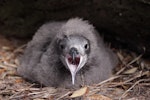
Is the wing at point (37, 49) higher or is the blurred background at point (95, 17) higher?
the blurred background at point (95, 17)

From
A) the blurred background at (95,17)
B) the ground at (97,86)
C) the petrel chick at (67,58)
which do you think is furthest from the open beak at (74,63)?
the blurred background at (95,17)

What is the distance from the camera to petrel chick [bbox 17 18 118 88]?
Result: 335 cm

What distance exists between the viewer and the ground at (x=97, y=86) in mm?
3367

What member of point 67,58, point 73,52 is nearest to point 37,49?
point 67,58

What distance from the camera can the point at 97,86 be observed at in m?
3.54

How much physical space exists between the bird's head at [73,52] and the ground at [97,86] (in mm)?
189

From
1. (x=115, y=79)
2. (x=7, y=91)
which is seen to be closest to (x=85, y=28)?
(x=115, y=79)

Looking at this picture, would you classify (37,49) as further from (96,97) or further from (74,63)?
(96,97)

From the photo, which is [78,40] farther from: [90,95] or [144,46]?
[144,46]

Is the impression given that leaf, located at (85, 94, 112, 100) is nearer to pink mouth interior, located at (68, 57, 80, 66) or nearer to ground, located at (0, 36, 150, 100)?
ground, located at (0, 36, 150, 100)

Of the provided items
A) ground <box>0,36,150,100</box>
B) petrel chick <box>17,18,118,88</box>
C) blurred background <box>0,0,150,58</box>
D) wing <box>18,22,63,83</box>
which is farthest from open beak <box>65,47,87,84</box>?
blurred background <box>0,0,150,58</box>

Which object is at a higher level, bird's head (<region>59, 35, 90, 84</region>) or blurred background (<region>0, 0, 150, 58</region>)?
blurred background (<region>0, 0, 150, 58</region>)

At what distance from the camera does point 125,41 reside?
421 cm

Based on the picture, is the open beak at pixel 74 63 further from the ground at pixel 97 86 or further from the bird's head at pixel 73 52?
the ground at pixel 97 86
